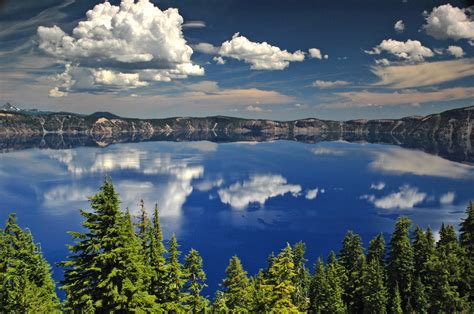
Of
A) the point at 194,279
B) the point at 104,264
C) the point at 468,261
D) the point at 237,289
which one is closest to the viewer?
the point at 104,264

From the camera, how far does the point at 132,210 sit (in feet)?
444

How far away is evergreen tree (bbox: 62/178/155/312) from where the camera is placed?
68.7ft

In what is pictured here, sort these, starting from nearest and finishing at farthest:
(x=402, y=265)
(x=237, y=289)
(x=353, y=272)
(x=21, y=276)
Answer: (x=21, y=276) < (x=237, y=289) < (x=402, y=265) < (x=353, y=272)

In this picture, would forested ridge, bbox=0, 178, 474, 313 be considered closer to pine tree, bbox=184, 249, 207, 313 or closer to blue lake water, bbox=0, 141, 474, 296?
pine tree, bbox=184, 249, 207, 313

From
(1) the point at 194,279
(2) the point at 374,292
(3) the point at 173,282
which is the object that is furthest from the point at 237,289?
(2) the point at 374,292

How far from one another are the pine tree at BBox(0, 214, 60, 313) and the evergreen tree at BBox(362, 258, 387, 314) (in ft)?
122

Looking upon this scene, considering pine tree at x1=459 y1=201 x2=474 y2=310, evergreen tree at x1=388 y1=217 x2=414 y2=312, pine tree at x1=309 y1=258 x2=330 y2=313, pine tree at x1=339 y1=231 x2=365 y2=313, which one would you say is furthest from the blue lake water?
pine tree at x1=459 y1=201 x2=474 y2=310

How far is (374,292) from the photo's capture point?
157 feet

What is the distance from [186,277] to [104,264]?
49.5 ft

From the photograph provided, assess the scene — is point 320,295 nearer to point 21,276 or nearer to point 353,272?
point 353,272

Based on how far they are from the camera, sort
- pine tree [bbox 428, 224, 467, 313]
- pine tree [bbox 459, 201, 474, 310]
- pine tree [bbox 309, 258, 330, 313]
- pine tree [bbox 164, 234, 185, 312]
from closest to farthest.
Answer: pine tree [bbox 164, 234, 185, 312], pine tree [bbox 428, 224, 467, 313], pine tree [bbox 459, 201, 474, 310], pine tree [bbox 309, 258, 330, 313]

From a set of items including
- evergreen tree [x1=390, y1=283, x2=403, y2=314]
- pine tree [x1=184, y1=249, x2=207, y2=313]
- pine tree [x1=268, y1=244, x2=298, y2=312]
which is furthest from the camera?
evergreen tree [x1=390, y1=283, x2=403, y2=314]

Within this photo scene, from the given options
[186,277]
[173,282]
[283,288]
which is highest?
[283,288]

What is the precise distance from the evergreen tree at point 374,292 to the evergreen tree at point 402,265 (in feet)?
15.6
